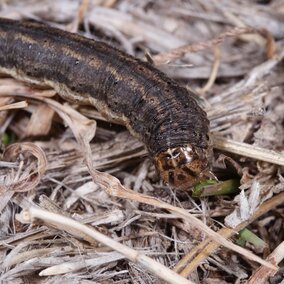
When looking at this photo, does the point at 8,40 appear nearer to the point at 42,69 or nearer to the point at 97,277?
the point at 42,69

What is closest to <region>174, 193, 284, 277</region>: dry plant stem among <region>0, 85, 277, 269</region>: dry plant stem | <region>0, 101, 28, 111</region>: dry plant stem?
<region>0, 85, 277, 269</region>: dry plant stem

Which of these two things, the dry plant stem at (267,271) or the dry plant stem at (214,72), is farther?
the dry plant stem at (214,72)

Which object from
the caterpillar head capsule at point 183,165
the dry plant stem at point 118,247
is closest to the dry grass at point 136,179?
the dry plant stem at point 118,247

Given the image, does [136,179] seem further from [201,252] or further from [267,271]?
[267,271]

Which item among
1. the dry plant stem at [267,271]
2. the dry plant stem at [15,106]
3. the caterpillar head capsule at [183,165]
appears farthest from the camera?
the dry plant stem at [15,106]

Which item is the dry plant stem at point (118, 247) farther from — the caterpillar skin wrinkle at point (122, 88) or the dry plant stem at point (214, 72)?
the dry plant stem at point (214, 72)

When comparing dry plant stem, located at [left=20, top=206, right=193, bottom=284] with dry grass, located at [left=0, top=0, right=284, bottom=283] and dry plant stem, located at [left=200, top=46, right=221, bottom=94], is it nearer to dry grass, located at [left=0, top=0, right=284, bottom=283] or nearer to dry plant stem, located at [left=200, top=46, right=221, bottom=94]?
dry grass, located at [left=0, top=0, right=284, bottom=283]

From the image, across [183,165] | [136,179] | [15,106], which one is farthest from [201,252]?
[15,106]

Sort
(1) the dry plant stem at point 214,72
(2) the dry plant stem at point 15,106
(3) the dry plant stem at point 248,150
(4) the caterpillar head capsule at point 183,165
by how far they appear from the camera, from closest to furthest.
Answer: (4) the caterpillar head capsule at point 183,165, (3) the dry plant stem at point 248,150, (2) the dry plant stem at point 15,106, (1) the dry plant stem at point 214,72
